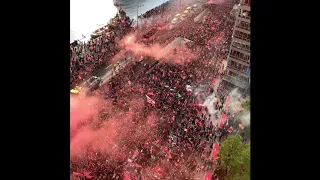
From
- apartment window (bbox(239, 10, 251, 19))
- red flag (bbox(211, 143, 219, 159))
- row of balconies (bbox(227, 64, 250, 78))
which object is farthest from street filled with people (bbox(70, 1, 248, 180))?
apartment window (bbox(239, 10, 251, 19))

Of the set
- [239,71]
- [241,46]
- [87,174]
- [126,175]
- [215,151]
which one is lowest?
[126,175]

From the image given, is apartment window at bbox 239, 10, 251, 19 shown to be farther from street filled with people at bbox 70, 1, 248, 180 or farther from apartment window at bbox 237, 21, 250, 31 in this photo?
street filled with people at bbox 70, 1, 248, 180

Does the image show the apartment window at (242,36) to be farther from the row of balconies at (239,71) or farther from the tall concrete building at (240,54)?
the row of balconies at (239,71)

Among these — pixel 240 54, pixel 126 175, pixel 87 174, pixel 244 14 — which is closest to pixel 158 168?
pixel 126 175

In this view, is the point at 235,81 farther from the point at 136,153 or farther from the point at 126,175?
the point at 126,175

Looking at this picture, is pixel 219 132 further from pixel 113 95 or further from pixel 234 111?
pixel 113 95

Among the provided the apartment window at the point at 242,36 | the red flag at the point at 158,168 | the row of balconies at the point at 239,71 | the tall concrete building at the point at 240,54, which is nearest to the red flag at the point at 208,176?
the red flag at the point at 158,168
